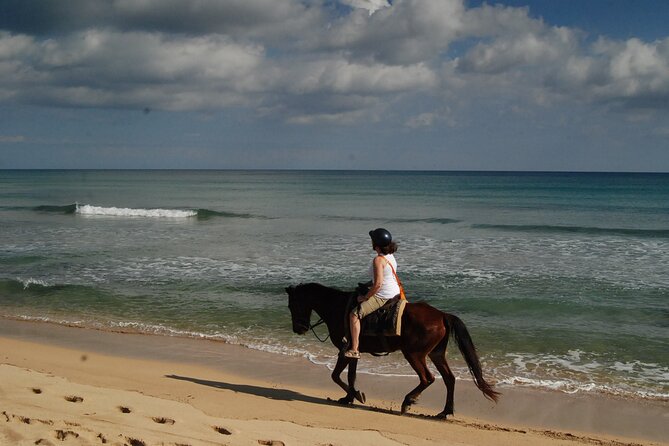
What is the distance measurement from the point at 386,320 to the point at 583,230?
26.6m

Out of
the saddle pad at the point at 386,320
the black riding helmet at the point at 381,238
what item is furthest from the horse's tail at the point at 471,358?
the black riding helmet at the point at 381,238

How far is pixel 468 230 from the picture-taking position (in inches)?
1209

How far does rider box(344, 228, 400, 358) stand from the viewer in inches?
285

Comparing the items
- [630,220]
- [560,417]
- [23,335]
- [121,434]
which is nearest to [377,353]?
[560,417]

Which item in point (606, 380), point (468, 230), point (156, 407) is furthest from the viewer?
point (468, 230)

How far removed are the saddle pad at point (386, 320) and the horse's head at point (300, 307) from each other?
42.2 inches

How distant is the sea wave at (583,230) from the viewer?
29.5 m

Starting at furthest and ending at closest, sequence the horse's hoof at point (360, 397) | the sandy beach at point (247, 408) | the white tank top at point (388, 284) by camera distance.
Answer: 1. the horse's hoof at point (360, 397)
2. the white tank top at point (388, 284)
3. the sandy beach at point (247, 408)

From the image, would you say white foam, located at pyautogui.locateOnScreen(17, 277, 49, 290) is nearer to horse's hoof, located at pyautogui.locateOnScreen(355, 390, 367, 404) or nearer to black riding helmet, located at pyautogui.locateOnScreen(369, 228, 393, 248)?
horse's hoof, located at pyautogui.locateOnScreen(355, 390, 367, 404)

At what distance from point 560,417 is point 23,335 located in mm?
9801

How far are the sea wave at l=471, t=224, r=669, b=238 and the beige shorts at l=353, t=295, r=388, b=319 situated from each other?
81.8ft

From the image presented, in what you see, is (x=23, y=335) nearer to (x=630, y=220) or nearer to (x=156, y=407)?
(x=156, y=407)

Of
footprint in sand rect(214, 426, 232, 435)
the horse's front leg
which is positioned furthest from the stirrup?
footprint in sand rect(214, 426, 232, 435)

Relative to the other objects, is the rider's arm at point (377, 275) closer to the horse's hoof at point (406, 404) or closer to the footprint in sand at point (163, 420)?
the horse's hoof at point (406, 404)
